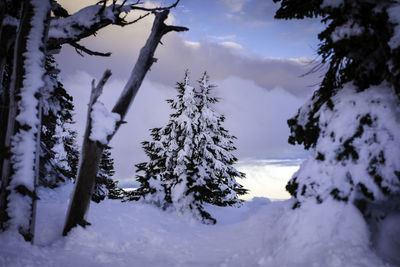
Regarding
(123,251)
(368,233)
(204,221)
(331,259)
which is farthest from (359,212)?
(204,221)

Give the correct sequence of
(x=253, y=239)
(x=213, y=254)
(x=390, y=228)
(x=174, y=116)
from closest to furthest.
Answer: (x=390, y=228)
(x=213, y=254)
(x=253, y=239)
(x=174, y=116)

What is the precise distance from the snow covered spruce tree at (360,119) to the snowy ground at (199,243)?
476 millimetres

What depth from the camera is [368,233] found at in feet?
12.8

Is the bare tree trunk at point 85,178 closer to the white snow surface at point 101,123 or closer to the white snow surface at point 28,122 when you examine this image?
the white snow surface at point 101,123

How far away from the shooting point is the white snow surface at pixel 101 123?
17.9ft

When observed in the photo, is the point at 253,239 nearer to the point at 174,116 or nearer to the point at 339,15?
the point at 339,15

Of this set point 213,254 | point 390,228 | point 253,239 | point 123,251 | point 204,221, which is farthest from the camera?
point 204,221

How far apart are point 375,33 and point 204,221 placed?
10080 millimetres

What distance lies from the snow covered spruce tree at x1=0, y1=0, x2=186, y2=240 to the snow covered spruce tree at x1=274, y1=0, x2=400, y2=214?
5170mm

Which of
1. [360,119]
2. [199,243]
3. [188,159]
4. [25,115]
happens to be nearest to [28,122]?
[25,115]

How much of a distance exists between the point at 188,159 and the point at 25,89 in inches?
351

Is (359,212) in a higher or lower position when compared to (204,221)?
higher

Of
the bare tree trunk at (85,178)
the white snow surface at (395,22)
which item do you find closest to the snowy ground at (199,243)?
the bare tree trunk at (85,178)

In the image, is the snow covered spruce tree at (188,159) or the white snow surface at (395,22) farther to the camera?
the snow covered spruce tree at (188,159)
